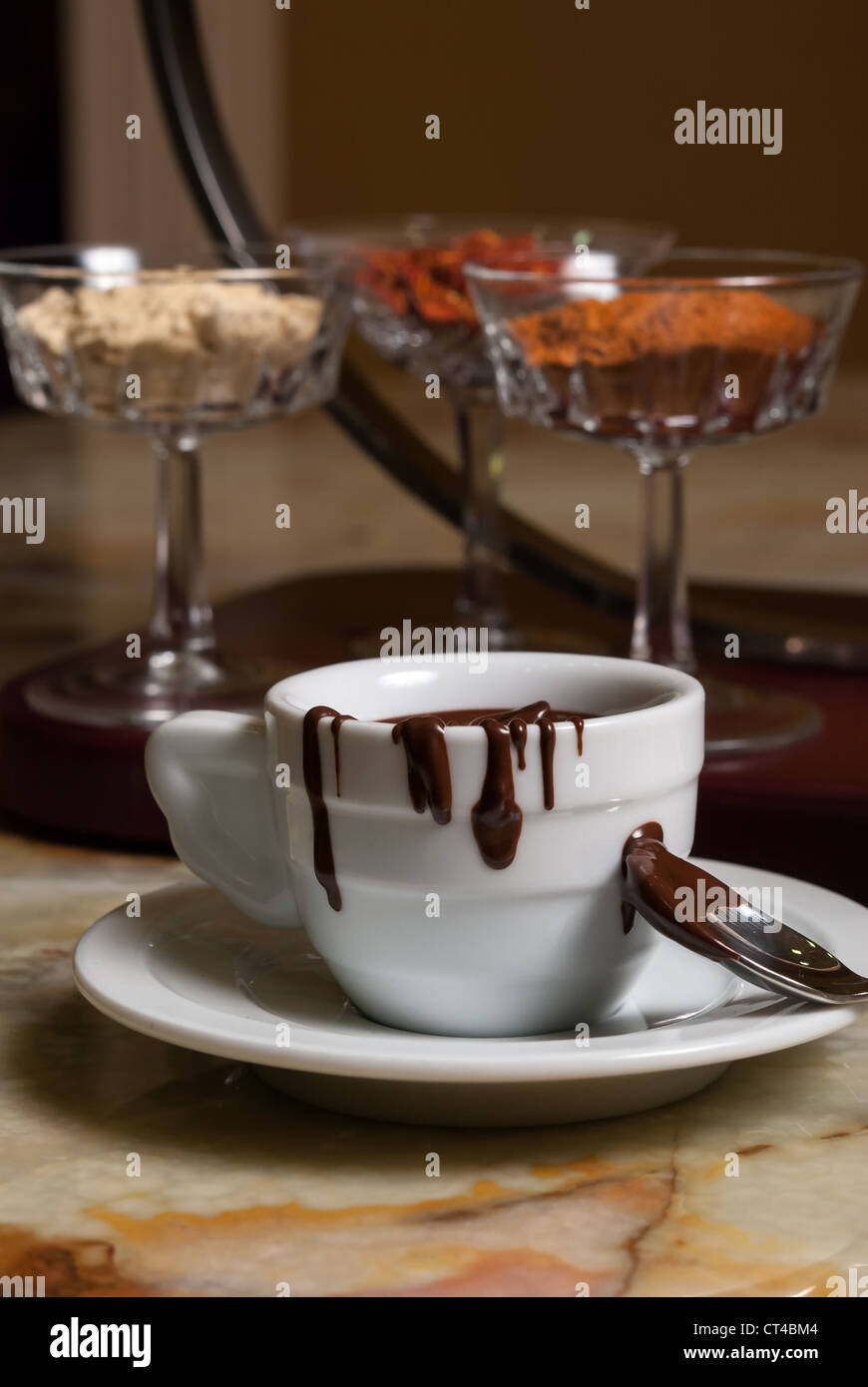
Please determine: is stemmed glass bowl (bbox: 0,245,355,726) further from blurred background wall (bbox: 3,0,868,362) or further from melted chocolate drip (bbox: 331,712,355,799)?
blurred background wall (bbox: 3,0,868,362)

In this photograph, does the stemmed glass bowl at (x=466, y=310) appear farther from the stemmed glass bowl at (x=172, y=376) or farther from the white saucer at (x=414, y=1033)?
the white saucer at (x=414, y=1033)

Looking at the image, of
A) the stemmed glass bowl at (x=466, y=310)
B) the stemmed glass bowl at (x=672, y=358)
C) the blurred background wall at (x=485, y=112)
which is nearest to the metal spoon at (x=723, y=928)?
the stemmed glass bowl at (x=672, y=358)

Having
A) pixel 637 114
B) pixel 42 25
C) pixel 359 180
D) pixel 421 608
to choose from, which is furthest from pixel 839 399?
pixel 421 608

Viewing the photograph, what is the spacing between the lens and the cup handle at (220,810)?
425 mm

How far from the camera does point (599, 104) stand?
267 centimetres

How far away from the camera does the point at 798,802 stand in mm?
564

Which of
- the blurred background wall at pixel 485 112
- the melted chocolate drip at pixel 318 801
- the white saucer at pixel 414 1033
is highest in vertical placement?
the blurred background wall at pixel 485 112

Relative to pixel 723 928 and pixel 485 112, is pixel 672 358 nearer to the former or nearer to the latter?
pixel 723 928

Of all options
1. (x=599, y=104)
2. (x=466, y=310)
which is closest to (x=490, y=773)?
(x=466, y=310)

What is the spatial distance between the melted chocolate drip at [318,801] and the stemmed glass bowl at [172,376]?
262mm

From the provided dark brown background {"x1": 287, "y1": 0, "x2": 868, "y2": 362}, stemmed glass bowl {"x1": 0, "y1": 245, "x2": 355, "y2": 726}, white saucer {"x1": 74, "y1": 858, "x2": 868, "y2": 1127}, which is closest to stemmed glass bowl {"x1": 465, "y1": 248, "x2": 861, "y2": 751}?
stemmed glass bowl {"x1": 0, "y1": 245, "x2": 355, "y2": 726}

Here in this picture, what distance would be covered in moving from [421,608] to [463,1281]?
54 centimetres

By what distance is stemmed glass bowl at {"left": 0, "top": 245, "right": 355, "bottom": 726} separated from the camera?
652mm

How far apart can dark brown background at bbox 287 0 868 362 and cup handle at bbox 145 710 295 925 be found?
222cm
